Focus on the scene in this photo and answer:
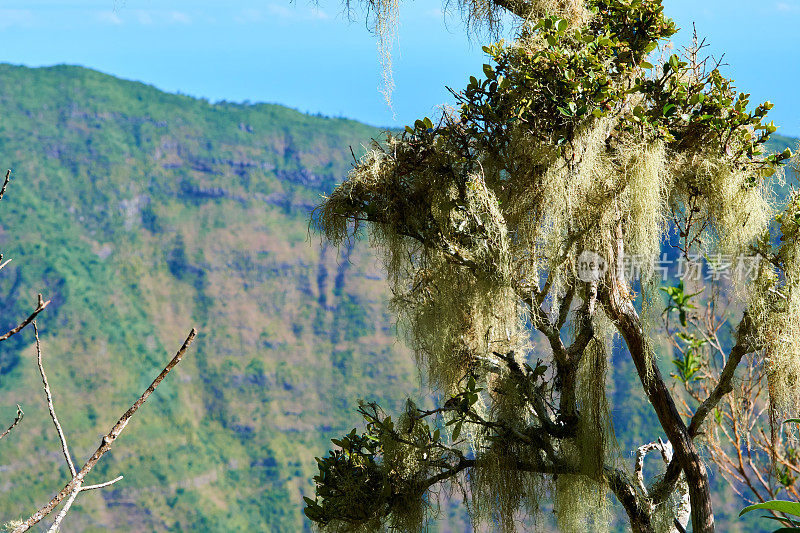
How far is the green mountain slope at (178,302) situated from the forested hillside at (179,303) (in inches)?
3.3

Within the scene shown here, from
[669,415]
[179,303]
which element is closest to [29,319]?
[669,415]

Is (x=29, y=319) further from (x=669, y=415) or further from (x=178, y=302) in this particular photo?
(x=178, y=302)

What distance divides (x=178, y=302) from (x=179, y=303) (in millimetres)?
108

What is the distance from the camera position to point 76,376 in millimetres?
27547

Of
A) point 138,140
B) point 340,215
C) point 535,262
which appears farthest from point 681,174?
point 138,140

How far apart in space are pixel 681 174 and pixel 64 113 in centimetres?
3975

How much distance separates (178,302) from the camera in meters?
31.9

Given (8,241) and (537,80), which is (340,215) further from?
(8,241)

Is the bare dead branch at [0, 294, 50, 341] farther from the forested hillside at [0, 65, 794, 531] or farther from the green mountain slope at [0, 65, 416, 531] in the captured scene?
the green mountain slope at [0, 65, 416, 531]

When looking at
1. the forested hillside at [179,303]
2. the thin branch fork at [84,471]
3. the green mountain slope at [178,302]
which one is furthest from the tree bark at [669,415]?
the green mountain slope at [178,302]
